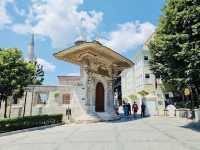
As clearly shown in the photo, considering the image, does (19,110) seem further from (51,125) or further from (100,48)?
(100,48)

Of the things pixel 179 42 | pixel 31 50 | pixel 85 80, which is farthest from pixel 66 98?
pixel 31 50

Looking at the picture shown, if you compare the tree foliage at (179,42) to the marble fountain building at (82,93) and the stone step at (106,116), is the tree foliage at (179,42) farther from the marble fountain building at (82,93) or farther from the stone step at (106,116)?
the stone step at (106,116)

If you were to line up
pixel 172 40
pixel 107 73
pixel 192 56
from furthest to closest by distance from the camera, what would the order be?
pixel 107 73 → pixel 172 40 → pixel 192 56

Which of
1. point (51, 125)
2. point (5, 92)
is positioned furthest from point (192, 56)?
point (5, 92)

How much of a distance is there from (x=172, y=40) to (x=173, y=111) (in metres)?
16.3

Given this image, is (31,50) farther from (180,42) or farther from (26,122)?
(180,42)

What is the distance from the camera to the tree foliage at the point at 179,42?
1241cm

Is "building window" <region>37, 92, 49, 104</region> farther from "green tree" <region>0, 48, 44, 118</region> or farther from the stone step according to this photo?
the stone step

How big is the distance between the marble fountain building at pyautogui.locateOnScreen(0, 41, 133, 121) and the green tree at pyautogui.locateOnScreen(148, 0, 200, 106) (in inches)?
226

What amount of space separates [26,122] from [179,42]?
981cm

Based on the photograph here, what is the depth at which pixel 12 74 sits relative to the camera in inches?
802

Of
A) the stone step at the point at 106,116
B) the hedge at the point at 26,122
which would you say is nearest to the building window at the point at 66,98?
the hedge at the point at 26,122

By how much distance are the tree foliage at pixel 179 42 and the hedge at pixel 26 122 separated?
8066 millimetres

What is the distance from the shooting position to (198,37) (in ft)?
41.7
